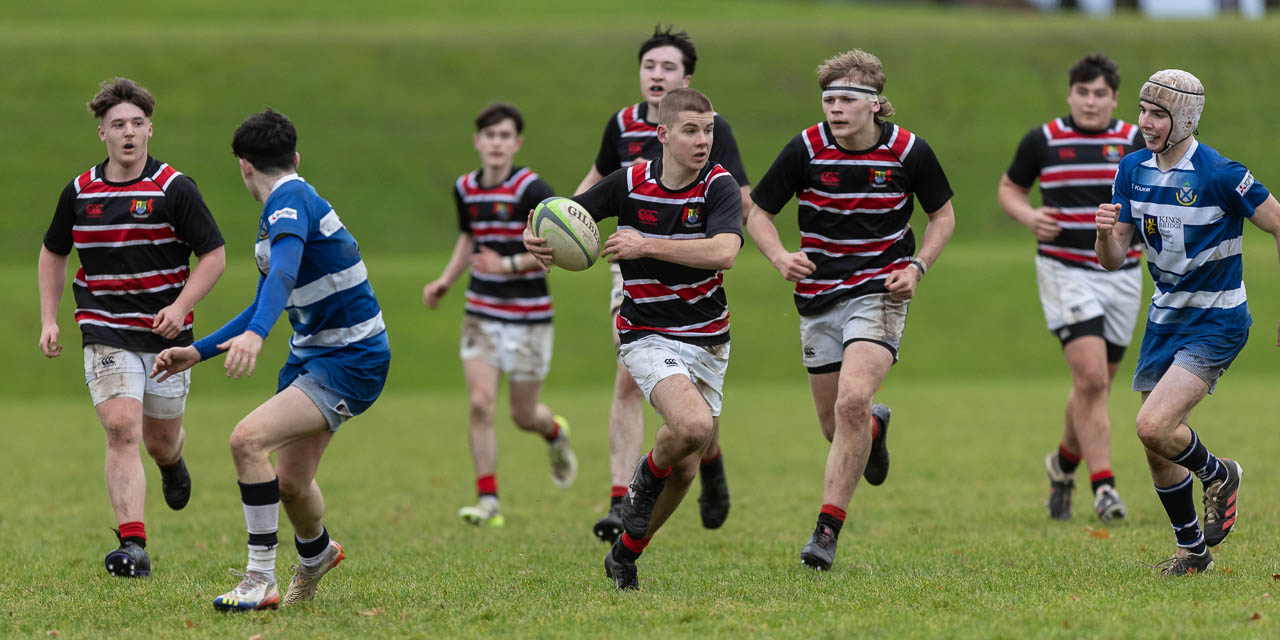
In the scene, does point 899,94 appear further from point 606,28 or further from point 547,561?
point 547,561

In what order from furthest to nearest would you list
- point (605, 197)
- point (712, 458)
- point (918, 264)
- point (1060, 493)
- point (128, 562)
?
point (1060, 493) < point (712, 458) < point (128, 562) < point (918, 264) < point (605, 197)

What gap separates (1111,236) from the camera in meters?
6.55

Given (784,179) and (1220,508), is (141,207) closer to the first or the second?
(784,179)

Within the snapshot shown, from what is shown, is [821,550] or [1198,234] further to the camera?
[821,550]

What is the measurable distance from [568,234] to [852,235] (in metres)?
1.71

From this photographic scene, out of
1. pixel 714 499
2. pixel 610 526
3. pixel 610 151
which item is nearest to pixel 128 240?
pixel 610 151

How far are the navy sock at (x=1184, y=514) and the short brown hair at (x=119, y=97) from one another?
576 centimetres

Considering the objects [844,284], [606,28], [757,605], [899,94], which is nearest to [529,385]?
[844,284]

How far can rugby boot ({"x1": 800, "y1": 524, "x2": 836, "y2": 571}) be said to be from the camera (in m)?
6.86

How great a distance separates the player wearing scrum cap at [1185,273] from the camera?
630cm

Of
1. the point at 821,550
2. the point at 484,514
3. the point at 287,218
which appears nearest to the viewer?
the point at 287,218

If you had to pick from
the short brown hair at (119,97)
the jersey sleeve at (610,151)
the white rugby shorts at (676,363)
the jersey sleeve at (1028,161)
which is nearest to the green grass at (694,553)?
the white rugby shorts at (676,363)

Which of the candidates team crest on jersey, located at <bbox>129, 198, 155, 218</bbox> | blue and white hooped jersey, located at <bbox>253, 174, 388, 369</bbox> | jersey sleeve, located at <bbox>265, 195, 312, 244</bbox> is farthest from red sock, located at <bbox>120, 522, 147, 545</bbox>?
jersey sleeve, located at <bbox>265, 195, 312, 244</bbox>

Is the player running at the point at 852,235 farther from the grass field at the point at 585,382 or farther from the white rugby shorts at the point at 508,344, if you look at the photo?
the white rugby shorts at the point at 508,344
